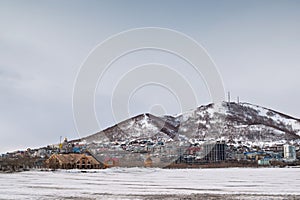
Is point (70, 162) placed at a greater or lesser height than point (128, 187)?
lesser

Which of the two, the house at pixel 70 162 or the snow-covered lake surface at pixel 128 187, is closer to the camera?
the snow-covered lake surface at pixel 128 187

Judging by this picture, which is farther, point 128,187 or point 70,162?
point 70,162

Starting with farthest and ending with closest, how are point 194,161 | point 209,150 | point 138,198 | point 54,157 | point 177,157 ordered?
point 209,150 → point 177,157 → point 194,161 → point 54,157 → point 138,198

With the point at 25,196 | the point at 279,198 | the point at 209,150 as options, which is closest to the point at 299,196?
the point at 279,198

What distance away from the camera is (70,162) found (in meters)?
76.7

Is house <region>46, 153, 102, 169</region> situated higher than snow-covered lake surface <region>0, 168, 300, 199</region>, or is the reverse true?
snow-covered lake surface <region>0, 168, 300, 199</region>

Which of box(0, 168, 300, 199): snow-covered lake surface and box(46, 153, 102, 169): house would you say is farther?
box(46, 153, 102, 169): house

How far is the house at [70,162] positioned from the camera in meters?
75.3

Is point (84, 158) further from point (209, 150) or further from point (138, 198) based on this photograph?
point (209, 150)

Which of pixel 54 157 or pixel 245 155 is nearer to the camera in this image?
pixel 54 157

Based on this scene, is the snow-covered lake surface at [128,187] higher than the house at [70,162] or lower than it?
higher

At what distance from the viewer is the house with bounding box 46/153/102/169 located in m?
75.3

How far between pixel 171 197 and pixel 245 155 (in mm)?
132077

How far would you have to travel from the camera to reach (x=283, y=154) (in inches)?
6009
